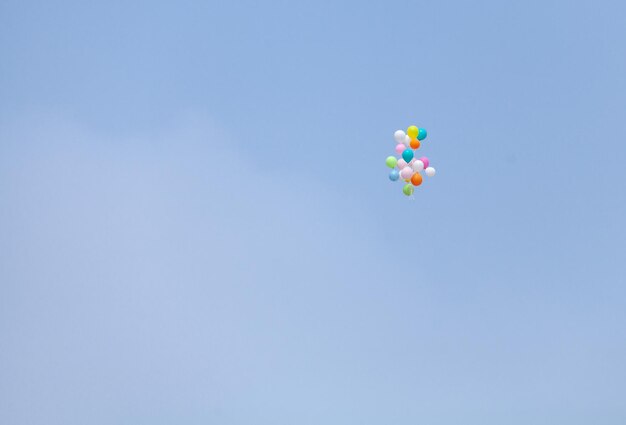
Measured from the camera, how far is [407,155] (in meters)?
27.7

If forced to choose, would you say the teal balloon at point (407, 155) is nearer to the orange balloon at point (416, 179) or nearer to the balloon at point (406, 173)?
the balloon at point (406, 173)

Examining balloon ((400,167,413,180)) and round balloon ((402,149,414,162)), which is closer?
balloon ((400,167,413,180))

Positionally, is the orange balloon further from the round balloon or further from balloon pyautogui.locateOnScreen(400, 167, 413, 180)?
the round balloon

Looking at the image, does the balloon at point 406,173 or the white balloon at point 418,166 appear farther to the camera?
the white balloon at point 418,166

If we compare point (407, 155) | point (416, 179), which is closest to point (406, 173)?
point (416, 179)

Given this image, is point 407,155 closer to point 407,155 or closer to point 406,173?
point 407,155

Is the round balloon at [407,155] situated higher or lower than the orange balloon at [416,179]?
higher

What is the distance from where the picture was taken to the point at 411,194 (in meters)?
28.1

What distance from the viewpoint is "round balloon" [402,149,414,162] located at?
2772 centimetres

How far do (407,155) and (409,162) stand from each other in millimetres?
292

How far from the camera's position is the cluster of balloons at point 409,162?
2775 centimetres

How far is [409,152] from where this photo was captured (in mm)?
27719

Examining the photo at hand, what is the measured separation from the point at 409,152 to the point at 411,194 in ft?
3.90

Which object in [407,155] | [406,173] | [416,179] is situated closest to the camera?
[406,173]
